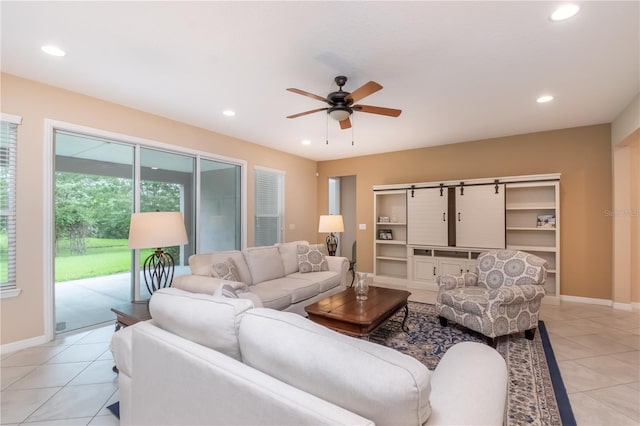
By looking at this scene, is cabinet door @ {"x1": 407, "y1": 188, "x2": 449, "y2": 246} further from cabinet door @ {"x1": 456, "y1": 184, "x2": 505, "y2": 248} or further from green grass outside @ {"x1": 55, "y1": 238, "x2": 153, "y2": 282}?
green grass outside @ {"x1": 55, "y1": 238, "x2": 153, "y2": 282}

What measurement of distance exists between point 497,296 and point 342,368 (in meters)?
2.60

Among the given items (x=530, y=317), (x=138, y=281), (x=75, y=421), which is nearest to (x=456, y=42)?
→ (x=530, y=317)

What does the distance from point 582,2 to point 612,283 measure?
13.8ft

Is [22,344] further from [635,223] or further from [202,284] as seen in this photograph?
[635,223]

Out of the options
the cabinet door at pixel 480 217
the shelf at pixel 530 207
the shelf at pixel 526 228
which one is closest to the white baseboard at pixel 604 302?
the shelf at pixel 526 228

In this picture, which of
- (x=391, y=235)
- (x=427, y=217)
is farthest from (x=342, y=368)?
(x=391, y=235)

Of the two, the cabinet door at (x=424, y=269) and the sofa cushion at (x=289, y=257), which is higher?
the sofa cushion at (x=289, y=257)

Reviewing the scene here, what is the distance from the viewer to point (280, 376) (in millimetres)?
1021

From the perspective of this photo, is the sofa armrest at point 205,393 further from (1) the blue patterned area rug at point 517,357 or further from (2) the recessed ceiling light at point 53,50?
(2) the recessed ceiling light at point 53,50

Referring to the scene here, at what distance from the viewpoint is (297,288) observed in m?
3.51

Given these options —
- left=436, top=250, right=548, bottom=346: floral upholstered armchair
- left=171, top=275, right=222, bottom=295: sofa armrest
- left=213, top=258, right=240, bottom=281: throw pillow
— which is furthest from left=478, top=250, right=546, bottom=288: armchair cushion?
left=171, top=275, right=222, bottom=295: sofa armrest

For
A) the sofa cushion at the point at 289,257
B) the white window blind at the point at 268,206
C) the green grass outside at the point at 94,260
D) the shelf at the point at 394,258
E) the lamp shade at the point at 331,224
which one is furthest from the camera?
the shelf at the point at 394,258

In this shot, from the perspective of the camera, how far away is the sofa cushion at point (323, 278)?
3908 mm

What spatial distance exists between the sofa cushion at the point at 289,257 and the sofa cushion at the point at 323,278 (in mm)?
90
